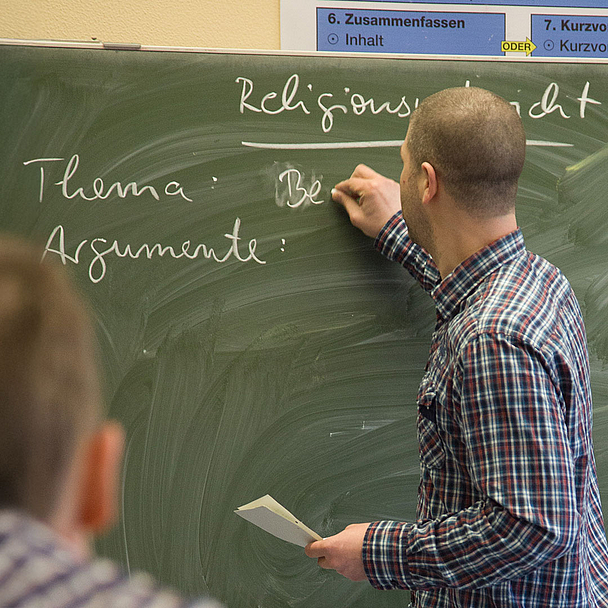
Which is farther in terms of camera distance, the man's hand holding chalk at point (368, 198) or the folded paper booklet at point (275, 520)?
the man's hand holding chalk at point (368, 198)

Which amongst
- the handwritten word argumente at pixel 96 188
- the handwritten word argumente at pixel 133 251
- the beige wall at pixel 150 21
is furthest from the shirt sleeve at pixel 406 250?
the beige wall at pixel 150 21

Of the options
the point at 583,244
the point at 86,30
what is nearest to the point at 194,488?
the point at 583,244

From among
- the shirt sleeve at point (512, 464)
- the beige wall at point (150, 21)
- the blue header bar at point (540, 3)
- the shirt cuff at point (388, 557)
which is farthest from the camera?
the blue header bar at point (540, 3)

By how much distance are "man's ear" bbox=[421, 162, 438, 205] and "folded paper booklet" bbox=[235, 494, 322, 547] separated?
0.56m

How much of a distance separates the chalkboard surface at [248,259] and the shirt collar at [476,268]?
12.0 inches

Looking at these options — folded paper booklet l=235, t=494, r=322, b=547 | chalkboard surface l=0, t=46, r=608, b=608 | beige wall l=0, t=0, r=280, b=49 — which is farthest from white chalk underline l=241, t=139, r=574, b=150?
folded paper booklet l=235, t=494, r=322, b=547

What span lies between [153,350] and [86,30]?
2.92 feet

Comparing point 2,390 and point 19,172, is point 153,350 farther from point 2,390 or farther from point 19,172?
point 19,172

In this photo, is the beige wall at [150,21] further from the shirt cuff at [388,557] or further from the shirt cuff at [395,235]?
the shirt cuff at [388,557]

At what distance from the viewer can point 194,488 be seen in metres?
1.40

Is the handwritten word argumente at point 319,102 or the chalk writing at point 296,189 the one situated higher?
the handwritten word argumente at point 319,102

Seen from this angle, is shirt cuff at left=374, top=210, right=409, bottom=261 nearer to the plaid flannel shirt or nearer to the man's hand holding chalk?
the man's hand holding chalk

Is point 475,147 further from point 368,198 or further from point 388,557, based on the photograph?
point 388,557

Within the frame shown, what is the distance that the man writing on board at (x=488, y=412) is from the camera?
96cm
